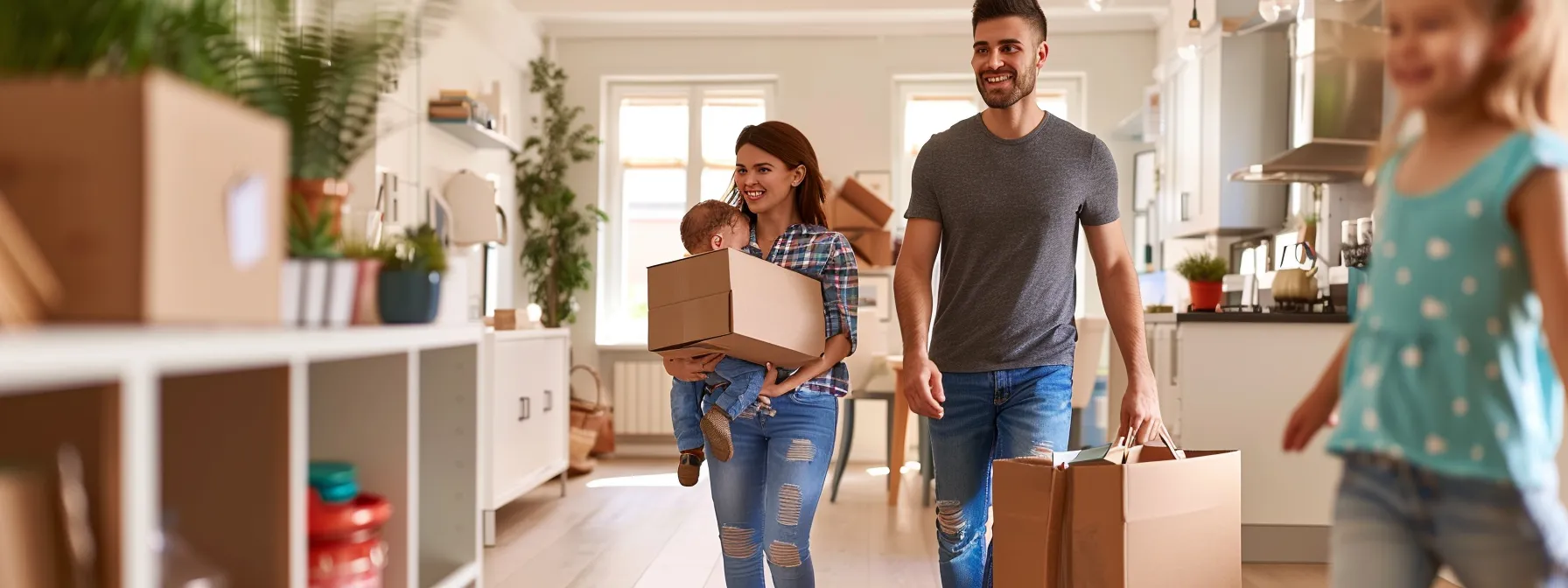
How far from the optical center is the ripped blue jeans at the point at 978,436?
211 cm

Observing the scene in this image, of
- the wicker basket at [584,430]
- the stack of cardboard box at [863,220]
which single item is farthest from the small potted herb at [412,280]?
the stack of cardboard box at [863,220]

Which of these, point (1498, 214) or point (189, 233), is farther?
point (1498, 214)

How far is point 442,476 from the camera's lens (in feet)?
5.06

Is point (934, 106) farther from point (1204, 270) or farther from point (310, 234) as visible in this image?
point (310, 234)

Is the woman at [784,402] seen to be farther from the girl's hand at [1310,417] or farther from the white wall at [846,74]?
the white wall at [846,74]

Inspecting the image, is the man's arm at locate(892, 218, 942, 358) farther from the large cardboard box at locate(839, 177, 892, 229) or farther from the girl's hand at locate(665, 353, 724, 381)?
the large cardboard box at locate(839, 177, 892, 229)

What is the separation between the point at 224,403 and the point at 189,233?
264 mm

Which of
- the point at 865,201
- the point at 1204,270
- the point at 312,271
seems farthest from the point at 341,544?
the point at 865,201

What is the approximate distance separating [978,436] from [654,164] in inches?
193

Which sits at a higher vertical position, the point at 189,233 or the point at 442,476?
the point at 189,233

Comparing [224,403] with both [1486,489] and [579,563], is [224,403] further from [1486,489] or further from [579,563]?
[579,563]

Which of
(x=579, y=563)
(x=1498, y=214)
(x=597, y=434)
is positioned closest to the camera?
(x=1498, y=214)

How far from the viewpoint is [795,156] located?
2217 mm

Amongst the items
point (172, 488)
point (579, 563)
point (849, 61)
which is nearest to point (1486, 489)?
point (172, 488)
